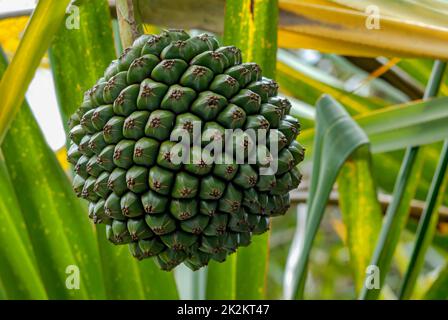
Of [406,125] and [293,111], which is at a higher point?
[406,125]

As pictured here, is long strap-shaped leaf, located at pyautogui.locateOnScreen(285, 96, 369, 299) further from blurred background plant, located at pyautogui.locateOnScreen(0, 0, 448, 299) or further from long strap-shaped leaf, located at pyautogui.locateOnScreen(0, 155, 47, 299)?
long strap-shaped leaf, located at pyautogui.locateOnScreen(0, 155, 47, 299)

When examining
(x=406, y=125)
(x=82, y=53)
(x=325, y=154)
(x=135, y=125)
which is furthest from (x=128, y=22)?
(x=406, y=125)

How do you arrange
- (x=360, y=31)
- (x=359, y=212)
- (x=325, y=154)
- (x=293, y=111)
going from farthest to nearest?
(x=293, y=111) < (x=359, y=212) < (x=325, y=154) < (x=360, y=31)

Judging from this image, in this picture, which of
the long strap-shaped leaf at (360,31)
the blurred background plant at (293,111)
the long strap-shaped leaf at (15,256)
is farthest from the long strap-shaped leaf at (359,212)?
the long strap-shaped leaf at (15,256)

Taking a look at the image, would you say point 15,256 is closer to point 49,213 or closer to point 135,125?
point 49,213

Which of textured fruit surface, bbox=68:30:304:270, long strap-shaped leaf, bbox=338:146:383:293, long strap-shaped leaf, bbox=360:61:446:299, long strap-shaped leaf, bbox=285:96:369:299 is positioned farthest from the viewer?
long strap-shaped leaf, bbox=338:146:383:293

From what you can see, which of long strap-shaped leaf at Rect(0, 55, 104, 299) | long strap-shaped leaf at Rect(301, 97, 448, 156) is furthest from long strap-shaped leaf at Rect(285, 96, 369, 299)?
long strap-shaped leaf at Rect(0, 55, 104, 299)
